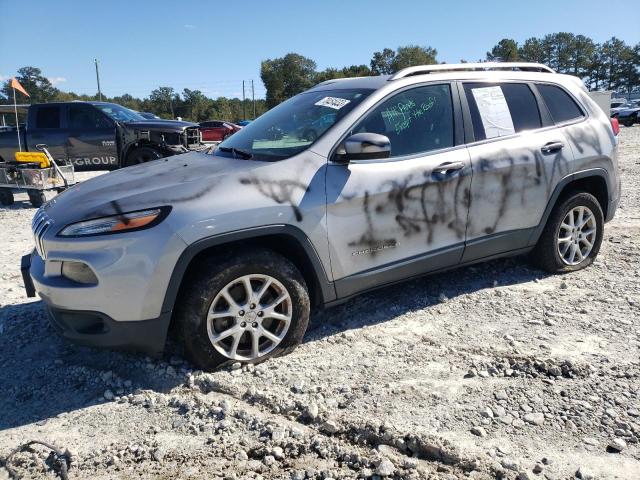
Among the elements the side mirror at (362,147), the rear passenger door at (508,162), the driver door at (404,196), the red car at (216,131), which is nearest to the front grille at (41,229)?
the driver door at (404,196)

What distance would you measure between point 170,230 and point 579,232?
3627 mm

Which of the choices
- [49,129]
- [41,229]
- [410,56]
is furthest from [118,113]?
[410,56]

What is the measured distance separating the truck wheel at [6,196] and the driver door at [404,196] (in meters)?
8.09

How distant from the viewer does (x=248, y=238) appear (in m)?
3.14

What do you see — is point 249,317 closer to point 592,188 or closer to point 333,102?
point 333,102

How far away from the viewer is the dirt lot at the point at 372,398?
2387 mm

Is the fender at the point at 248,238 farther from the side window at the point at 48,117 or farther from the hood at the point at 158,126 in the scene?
the side window at the point at 48,117

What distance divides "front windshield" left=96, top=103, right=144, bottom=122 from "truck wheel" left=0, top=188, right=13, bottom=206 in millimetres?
2857

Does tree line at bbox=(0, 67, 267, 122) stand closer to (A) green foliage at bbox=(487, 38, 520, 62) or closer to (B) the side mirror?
(A) green foliage at bbox=(487, 38, 520, 62)

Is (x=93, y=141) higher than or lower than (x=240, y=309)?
higher

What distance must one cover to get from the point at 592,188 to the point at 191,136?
26.6ft

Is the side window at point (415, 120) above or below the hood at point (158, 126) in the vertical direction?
below

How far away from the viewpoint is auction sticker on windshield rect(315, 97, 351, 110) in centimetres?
367

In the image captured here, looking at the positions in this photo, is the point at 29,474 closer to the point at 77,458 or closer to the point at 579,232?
the point at 77,458
